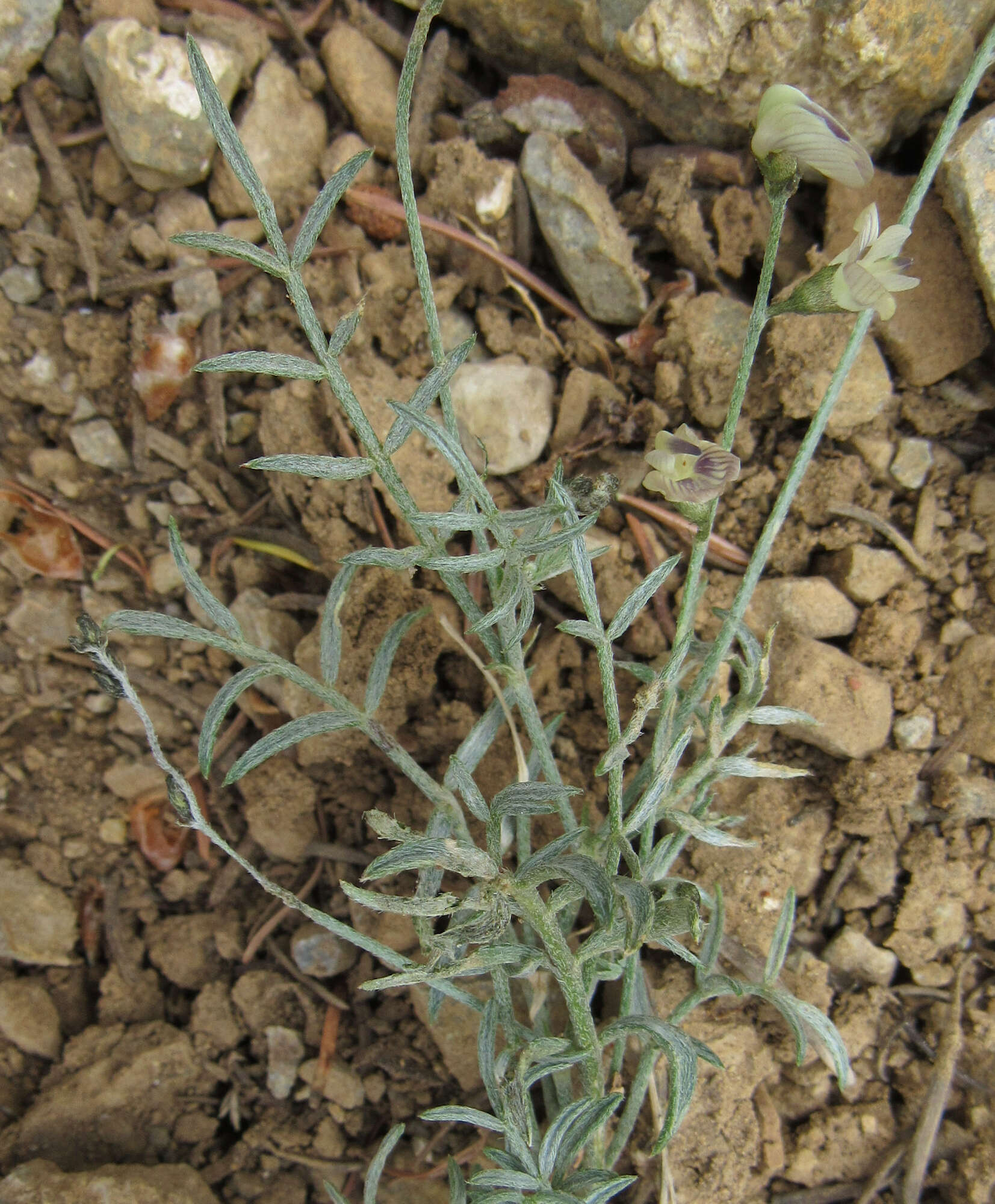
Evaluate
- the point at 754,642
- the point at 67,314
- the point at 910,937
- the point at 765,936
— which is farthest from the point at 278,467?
the point at 910,937

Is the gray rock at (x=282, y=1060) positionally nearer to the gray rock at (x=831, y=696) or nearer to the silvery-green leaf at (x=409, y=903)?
the silvery-green leaf at (x=409, y=903)

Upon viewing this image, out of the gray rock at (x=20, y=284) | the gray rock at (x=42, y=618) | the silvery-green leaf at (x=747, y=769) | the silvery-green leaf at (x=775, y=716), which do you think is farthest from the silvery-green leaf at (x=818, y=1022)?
the gray rock at (x=20, y=284)

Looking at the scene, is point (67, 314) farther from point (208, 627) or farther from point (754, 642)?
Answer: point (754, 642)

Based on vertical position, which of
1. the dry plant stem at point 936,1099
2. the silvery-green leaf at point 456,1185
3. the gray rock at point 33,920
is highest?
the dry plant stem at point 936,1099

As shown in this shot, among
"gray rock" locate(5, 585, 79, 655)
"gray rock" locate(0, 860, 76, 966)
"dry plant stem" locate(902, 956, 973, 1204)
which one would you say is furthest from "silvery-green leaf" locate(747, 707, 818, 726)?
"gray rock" locate(0, 860, 76, 966)

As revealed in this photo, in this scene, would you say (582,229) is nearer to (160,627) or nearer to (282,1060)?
(160,627)

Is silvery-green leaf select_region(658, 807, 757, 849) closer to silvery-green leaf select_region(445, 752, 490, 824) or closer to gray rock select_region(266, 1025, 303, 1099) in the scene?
silvery-green leaf select_region(445, 752, 490, 824)
